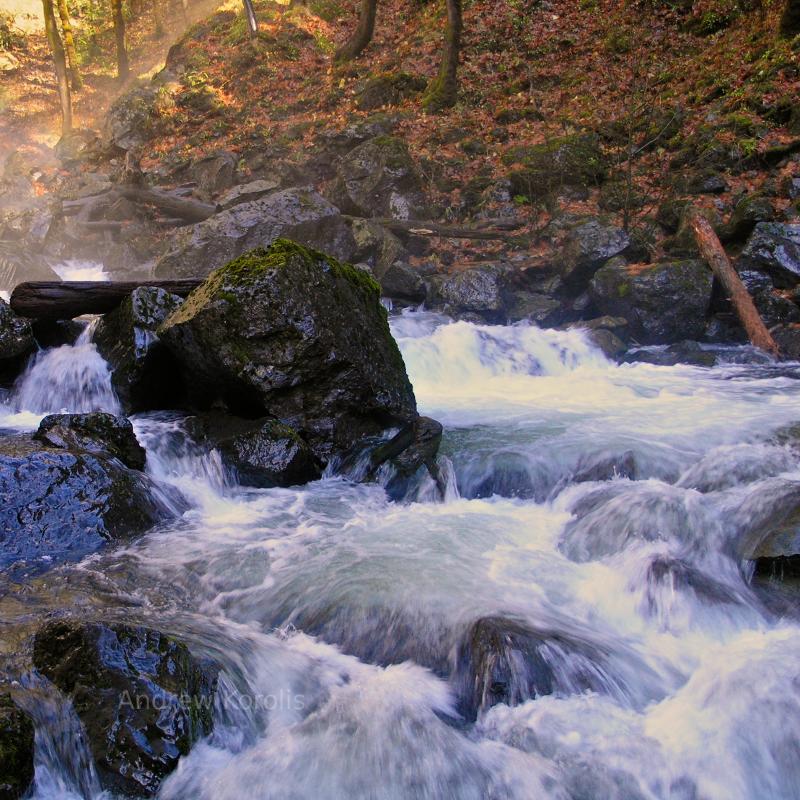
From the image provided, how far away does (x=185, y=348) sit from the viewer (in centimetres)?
633

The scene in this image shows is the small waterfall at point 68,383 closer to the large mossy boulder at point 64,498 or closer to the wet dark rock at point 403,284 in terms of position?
the large mossy boulder at point 64,498

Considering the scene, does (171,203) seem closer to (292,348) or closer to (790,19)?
(292,348)

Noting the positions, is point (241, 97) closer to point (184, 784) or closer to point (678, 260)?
point (678, 260)

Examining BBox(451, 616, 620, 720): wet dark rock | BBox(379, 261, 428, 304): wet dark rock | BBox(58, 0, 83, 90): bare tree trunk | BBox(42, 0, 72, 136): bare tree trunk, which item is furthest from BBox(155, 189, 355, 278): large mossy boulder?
BBox(58, 0, 83, 90): bare tree trunk

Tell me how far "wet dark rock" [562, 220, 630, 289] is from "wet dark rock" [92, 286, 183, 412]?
293 inches

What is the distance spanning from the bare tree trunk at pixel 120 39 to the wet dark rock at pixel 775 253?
27.3 metres

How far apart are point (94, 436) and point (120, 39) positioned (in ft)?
97.0

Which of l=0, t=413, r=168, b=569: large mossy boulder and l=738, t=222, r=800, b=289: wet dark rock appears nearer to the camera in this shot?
l=0, t=413, r=168, b=569: large mossy boulder

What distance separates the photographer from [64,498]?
187 inches

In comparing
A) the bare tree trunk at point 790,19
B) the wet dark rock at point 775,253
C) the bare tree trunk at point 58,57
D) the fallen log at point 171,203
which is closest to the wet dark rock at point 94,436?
the wet dark rock at point 775,253

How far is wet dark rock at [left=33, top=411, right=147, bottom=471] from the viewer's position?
5.24m

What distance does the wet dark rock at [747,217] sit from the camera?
10.8m

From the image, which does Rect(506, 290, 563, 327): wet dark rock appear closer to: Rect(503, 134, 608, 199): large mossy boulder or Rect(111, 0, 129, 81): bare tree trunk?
Rect(503, 134, 608, 199): large mossy boulder

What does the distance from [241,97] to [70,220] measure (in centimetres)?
707
